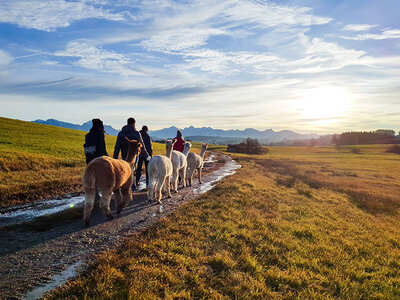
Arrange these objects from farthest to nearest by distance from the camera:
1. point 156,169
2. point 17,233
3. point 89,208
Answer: point 156,169, point 89,208, point 17,233

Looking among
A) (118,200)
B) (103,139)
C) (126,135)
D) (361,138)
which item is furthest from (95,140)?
(361,138)

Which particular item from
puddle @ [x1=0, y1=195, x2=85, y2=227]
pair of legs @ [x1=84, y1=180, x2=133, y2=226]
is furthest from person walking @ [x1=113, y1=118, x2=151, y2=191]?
puddle @ [x1=0, y1=195, x2=85, y2=227]

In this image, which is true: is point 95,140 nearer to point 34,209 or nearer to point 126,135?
point 126,135

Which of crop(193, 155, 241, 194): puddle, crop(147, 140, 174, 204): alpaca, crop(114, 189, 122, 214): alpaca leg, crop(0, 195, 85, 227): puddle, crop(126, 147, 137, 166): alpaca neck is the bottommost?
crop(193, 155, 241, 194): puddle

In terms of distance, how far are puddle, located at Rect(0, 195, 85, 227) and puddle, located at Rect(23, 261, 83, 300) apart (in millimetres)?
4283

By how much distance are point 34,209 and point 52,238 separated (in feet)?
12.8

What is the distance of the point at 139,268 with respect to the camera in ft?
15.3

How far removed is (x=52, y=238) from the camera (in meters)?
6.43

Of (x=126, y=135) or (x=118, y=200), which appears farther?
(x=126, y=135)

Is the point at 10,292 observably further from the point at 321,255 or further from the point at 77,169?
the point at 77,169

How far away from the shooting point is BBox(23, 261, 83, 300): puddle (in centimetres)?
404

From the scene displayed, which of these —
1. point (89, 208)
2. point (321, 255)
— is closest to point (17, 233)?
point (89, 208)

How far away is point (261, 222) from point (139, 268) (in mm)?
5120

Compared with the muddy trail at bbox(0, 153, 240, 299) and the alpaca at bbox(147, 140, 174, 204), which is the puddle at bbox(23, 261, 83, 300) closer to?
the muddy trail at bbox(0, 153, 240, 299)
